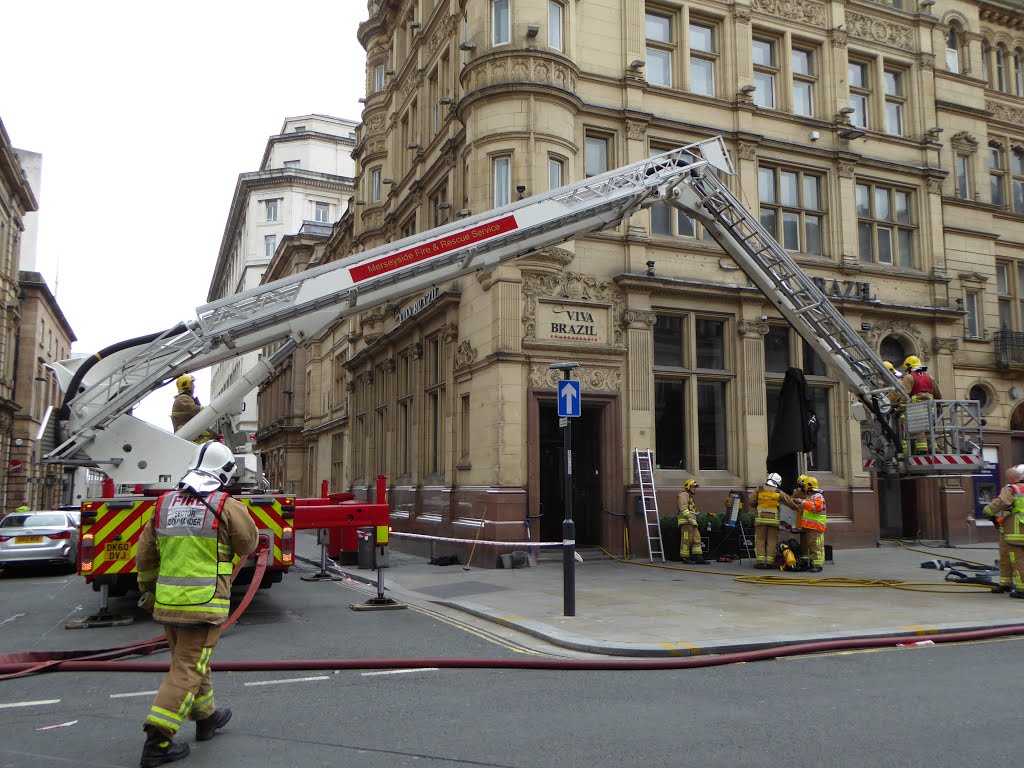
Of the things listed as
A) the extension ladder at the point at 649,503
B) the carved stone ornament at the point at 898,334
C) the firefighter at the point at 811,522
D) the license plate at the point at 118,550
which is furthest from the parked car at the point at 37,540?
the carved stone ornament at the point at 898,334

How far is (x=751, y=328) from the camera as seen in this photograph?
18688mm

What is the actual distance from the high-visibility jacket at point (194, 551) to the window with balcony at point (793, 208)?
16.8 meters

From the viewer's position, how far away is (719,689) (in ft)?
21.5

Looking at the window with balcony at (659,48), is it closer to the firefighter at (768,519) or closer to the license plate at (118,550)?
the firefighter at (768,519)

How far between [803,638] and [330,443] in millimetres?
27880

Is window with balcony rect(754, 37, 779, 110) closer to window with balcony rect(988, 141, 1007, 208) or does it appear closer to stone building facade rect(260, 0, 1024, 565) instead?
stone building facade rect(260, 0, 1024, 565)

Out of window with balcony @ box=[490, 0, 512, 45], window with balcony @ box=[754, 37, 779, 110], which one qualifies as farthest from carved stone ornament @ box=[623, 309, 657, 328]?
window with balcony @ box=[754, 37, 779, 110]

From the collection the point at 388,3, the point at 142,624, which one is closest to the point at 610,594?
the point at 142,624

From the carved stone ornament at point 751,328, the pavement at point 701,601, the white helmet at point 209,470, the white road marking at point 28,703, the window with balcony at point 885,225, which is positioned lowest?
the pavement at point 701,601

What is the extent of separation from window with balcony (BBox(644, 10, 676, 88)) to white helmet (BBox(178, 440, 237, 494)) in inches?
638

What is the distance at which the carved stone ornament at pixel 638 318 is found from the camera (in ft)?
56.9

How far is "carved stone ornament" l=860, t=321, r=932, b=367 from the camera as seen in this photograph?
790 inches

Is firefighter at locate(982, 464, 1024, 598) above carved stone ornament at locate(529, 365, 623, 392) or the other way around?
the other way around

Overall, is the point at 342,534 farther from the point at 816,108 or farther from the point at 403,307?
the point at 816,108
